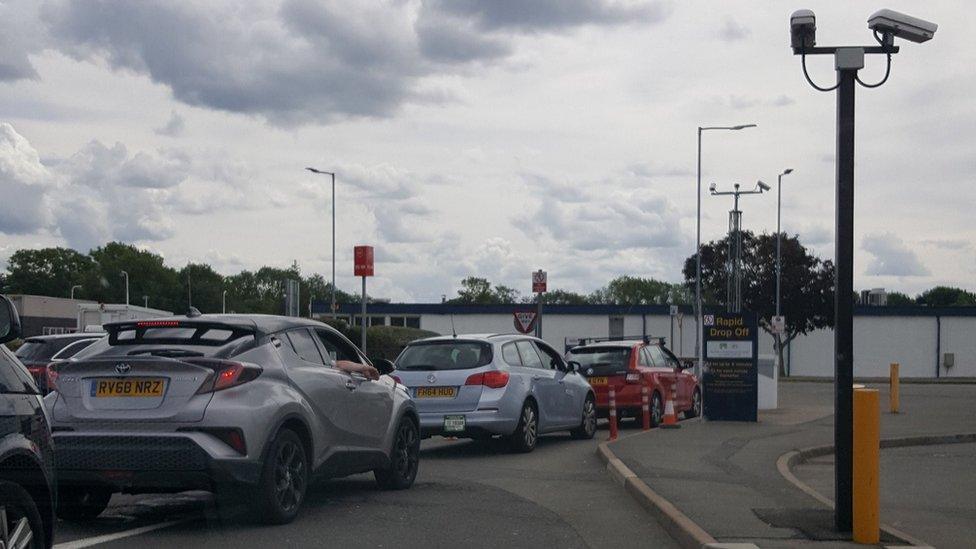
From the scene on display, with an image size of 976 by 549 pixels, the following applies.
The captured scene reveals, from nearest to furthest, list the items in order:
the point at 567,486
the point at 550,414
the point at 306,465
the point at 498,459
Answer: the point at 306,465
the point at 567,486
the point at 498,459
the point at 550,414

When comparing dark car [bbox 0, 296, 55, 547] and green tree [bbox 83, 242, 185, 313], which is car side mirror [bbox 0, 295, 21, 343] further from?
green tree [bbox 83, 242, 185, 313]

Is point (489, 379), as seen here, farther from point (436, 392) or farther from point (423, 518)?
point (423, 518)

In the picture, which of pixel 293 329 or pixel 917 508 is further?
pixel 917 508

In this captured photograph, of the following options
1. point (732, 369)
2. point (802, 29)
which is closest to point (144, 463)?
point (802, 29)

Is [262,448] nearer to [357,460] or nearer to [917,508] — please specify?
[357,460]

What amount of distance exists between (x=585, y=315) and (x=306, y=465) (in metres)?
65.7

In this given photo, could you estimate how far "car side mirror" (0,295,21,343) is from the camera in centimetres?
549

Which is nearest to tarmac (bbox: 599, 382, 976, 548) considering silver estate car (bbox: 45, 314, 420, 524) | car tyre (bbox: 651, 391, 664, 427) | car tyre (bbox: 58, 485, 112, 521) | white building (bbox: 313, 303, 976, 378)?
car tyre (bbox: 651, 391, 664, 427)

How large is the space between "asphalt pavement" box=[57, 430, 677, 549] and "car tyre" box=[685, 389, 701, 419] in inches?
454

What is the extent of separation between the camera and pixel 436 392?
596 inches

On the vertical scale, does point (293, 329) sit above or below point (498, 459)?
above

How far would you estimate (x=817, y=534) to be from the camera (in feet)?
26.8

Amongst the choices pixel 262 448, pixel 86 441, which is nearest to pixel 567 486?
pixel 262 448

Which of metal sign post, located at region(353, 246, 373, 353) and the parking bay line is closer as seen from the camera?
the parking bay line
